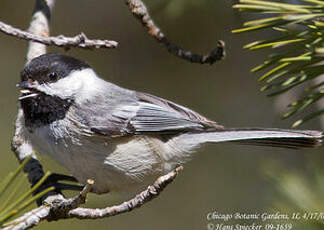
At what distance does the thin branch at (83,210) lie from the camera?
1.22 m

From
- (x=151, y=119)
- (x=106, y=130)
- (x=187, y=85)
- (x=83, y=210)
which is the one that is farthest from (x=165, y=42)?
(x=187, y=85)

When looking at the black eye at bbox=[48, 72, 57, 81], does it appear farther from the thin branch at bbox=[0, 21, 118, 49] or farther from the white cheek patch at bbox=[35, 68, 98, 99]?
the thin branch at bbox=[0, 21, 118, 49]

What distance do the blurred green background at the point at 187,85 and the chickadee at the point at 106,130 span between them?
764 mm

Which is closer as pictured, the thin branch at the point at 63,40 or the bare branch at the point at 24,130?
the thin branch at the point at 63,40

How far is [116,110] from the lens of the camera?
1907 millimetres

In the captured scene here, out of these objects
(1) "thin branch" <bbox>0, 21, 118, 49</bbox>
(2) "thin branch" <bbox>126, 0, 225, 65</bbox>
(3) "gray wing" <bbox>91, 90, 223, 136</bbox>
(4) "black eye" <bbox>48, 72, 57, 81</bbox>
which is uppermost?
(2) "thin branch" <bbox>126, 0, 225, 65</bbox>

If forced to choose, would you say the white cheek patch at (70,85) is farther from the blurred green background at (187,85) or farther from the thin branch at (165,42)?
the blurred green background at (187,85)

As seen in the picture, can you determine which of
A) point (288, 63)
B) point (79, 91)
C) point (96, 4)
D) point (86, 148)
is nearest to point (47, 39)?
point (79, 91)

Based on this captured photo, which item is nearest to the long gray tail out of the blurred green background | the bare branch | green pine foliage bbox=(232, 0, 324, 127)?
green pine foliage bbox=(232, 0, 324, 127)

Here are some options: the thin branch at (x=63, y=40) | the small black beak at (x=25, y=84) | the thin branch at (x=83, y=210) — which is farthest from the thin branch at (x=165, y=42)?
the thin branch at (x=83, y=210)

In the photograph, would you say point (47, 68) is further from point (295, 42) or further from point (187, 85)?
point (187, 85)

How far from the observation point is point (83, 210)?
1.44 meters

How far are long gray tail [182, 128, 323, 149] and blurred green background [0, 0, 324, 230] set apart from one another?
0.77 metres

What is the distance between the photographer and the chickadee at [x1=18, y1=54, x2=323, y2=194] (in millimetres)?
1718
